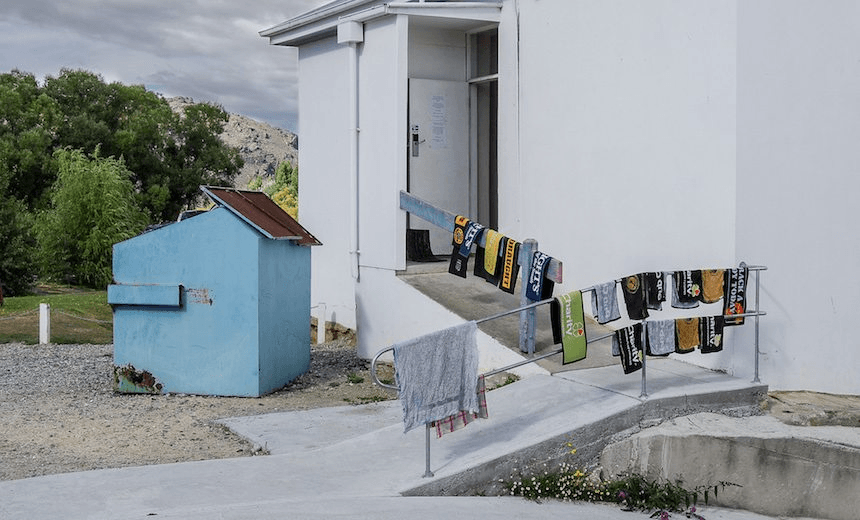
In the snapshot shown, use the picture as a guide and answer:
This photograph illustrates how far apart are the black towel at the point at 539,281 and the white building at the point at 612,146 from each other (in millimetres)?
1504

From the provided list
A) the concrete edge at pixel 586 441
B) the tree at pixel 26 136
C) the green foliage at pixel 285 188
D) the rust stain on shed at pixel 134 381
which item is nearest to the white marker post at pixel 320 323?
the rust stain on shed at pixel 134 381

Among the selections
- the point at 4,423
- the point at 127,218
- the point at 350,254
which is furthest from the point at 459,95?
the point at 127,218

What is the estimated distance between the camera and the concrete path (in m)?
6.05

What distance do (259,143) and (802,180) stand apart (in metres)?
77.5

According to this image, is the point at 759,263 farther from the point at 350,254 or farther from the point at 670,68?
the point at 350,254

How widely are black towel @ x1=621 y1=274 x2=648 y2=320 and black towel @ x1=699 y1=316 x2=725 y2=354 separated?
60 centimetres

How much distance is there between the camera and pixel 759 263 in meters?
8.89

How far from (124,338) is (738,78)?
23.0 ft

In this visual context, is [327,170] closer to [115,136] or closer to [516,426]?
[516,426]

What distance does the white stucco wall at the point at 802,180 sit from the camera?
881cm

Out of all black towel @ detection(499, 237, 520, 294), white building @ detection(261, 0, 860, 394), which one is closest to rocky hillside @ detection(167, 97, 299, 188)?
white building @ detection(261, 0, 860, 394)

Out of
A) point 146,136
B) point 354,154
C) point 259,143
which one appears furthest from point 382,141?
point 259,143

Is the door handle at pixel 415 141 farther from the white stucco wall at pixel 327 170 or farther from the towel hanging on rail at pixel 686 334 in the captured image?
the towel hanging on rail at pixel 686 334

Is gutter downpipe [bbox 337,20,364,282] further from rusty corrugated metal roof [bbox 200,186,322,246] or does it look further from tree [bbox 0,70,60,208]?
tree [bbox 0,70,60,208]
